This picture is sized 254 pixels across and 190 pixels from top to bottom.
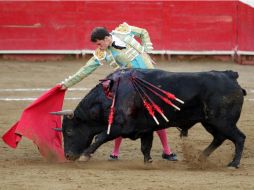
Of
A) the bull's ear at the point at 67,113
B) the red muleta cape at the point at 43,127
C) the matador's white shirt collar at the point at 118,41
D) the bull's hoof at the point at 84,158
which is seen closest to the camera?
the bull's hoof at the point at 84,158

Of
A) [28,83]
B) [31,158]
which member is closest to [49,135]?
[31,158]

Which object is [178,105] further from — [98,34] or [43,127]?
[43,127]

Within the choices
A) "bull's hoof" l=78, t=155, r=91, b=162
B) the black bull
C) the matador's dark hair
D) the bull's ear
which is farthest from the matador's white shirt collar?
"bull's hoof" l=78, t=155, r=91, b=162

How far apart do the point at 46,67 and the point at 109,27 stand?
1549 millimetres

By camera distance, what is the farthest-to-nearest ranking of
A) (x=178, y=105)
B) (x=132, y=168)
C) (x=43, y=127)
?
(x=43, y=127) < (x=132, y=168) < (x=178, y=105)

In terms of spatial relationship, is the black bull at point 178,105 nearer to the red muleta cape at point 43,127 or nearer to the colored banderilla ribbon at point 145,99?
the colored banderilla ribbon at point 145,99

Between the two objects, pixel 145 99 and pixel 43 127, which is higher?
pixel 145 99

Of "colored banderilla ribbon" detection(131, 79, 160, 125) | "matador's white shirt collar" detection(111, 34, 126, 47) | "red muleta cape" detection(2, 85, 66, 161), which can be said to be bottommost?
"red muleta cape" detection(2, 85, 66, 161)

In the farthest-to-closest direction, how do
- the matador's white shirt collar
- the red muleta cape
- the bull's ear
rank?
the red muleta cape < the matador's white shirt collar < the bull's ear

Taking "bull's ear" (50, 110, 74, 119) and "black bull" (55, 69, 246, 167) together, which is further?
"bull's ear" (50, 110, 74, 119)

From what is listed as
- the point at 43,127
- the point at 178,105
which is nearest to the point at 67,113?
the point at 43,127

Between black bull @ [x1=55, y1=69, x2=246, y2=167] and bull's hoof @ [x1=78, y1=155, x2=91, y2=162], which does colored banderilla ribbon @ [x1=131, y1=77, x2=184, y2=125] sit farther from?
bull's hoof @ [x1=78, y1=155, x2=91, y2=162]

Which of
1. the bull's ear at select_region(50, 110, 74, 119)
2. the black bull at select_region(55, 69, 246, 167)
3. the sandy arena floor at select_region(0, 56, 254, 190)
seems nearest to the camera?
the sandy arena floor at select_region(0, 56, 254, 190)

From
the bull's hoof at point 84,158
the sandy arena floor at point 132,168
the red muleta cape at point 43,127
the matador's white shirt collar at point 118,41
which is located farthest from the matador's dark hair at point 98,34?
the sandy arena floor at point 132,168
